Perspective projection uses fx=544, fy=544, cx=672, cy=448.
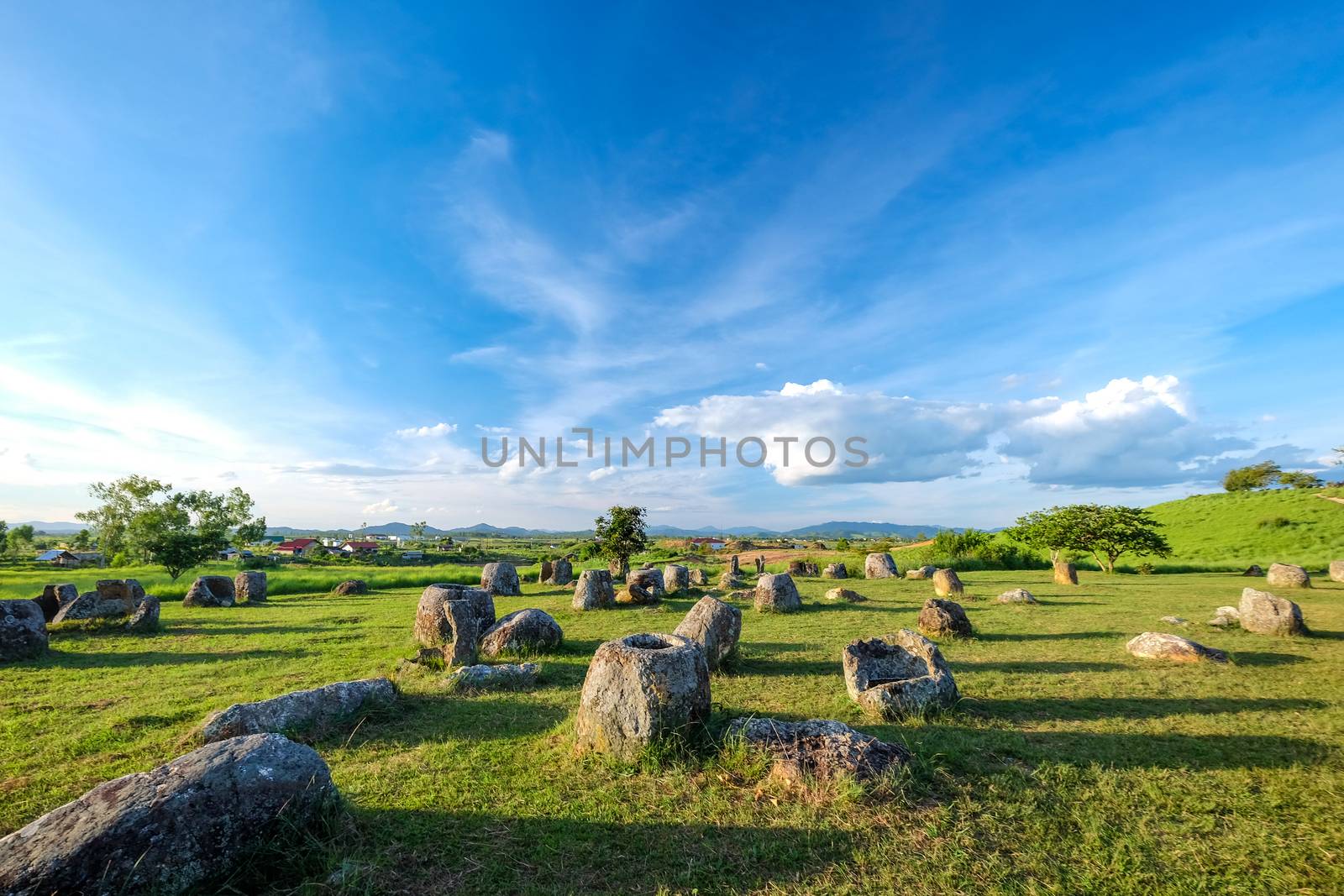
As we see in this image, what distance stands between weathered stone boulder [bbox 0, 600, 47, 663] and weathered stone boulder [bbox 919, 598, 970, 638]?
71.6ft

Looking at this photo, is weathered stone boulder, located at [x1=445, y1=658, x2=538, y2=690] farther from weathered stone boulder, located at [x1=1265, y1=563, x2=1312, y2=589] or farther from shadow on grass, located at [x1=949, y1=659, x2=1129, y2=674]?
weathered stone boulder, located at [x1=1265, y1=563, x2=1312, y2=589]

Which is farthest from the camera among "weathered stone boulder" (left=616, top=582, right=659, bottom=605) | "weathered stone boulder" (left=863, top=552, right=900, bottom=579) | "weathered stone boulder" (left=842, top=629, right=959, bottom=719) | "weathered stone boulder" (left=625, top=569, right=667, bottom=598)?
"weathered stone boulder" (left=863, top=552, right=900, bottom=579)

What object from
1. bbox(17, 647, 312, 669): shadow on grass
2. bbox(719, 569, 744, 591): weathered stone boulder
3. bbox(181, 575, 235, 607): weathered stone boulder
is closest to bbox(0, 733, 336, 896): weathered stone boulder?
bbox(17, 647, 312, 669): shadow on grass

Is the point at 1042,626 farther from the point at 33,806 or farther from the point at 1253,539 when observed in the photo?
the point at 1253,539

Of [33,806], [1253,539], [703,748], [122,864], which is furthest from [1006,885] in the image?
[1253,539]

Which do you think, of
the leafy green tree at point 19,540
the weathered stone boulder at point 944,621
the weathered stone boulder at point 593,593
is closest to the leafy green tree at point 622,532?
the weathered stone boulder at point 593,593

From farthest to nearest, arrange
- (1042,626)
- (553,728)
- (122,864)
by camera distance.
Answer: (1042,626) → (553,728) → (122,864)

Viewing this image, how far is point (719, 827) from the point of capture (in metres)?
4.98

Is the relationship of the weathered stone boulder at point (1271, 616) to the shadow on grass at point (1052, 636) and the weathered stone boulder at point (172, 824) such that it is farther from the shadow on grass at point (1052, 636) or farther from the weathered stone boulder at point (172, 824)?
the weathered stone boulder at point (172, 824)

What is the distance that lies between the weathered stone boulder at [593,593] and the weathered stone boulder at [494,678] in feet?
30.8

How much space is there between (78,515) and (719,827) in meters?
93.9

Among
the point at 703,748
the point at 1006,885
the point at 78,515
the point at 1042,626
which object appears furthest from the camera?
the point at 78,515

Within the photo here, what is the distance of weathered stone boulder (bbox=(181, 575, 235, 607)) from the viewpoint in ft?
78.2

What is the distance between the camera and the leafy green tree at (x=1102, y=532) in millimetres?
31984
